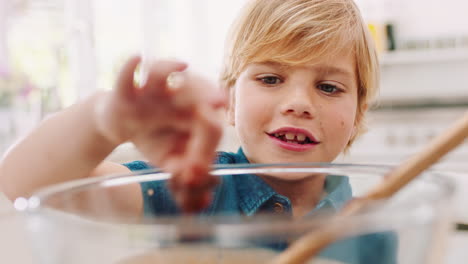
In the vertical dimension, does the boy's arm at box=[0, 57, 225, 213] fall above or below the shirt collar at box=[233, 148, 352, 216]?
above

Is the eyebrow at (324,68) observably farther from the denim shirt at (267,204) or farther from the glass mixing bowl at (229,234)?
the glass mixing bowl at (229,234)

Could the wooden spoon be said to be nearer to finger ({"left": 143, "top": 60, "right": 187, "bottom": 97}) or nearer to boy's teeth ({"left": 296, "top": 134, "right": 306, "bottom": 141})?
finger ({"left": 143, "top": 60, "right": 187, "bottom": 97})

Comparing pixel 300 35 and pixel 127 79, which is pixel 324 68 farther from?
pixel 127 79

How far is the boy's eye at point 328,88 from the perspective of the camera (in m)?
0.69

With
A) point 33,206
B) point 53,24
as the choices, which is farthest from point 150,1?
point 33,206

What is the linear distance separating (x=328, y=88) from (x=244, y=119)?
0.41 ft

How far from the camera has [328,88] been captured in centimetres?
69

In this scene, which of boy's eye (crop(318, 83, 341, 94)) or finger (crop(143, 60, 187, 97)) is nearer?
finger (crop(143, 60, 187, 97))

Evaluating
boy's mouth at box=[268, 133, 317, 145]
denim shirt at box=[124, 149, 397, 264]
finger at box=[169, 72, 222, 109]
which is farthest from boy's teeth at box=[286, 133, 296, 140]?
finger at box=[169, 72, 222, 109]

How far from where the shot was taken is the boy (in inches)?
11.8

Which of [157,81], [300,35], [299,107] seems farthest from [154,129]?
[300,35]

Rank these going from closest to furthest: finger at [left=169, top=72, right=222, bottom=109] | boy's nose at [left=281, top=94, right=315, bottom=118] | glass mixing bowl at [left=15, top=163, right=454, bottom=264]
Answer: glass mixing bowl at [left=15, top=163, right=454, bottom=264]
finger at [left=169, top=72, right=222, bottom=109]
boy's nose at [left=281, top=94, right=315, bottom=118]

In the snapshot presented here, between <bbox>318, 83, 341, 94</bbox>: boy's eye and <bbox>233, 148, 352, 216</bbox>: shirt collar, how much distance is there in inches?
10.9

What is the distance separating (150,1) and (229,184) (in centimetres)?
239
